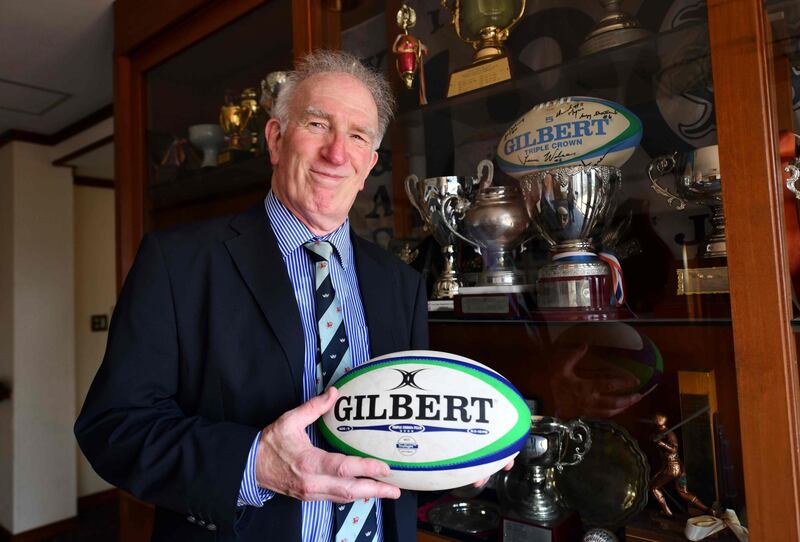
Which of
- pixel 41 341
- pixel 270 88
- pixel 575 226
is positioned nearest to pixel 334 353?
pixel 575 226

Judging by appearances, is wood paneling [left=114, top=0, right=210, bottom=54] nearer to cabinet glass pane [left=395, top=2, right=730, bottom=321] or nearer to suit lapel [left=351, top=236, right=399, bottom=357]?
cabinet glass pane [left=395, top=2, right=730, bottom=321]

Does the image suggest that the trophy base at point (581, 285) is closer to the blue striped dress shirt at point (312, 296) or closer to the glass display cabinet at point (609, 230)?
the glass display cabinet at point (609, 230)

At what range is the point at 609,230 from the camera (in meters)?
1.03

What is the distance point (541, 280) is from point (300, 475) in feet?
1.95

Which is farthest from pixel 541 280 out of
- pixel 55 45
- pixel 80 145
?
pixel 80 145

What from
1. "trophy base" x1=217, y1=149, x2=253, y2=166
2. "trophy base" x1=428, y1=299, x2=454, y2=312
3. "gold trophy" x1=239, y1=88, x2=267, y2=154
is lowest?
"trophy base" x1=428, y1=299, x2=454, y2=312

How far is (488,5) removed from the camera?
1173 mm

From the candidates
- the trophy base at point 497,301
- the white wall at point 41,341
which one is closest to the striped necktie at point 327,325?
the trophy base at point 497,301

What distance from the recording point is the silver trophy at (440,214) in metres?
1.20

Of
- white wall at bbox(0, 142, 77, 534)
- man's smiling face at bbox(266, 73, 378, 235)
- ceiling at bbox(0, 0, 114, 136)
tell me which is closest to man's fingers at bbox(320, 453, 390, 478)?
man's smiling face at bbox(266, 73, 378, 235)

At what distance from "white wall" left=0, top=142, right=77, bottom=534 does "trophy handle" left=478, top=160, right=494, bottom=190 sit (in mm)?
3075

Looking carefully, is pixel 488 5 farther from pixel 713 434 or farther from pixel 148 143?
pixel 148 143

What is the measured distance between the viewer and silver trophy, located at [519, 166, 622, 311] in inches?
38.3

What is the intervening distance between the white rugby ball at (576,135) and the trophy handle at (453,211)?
0.16 m
